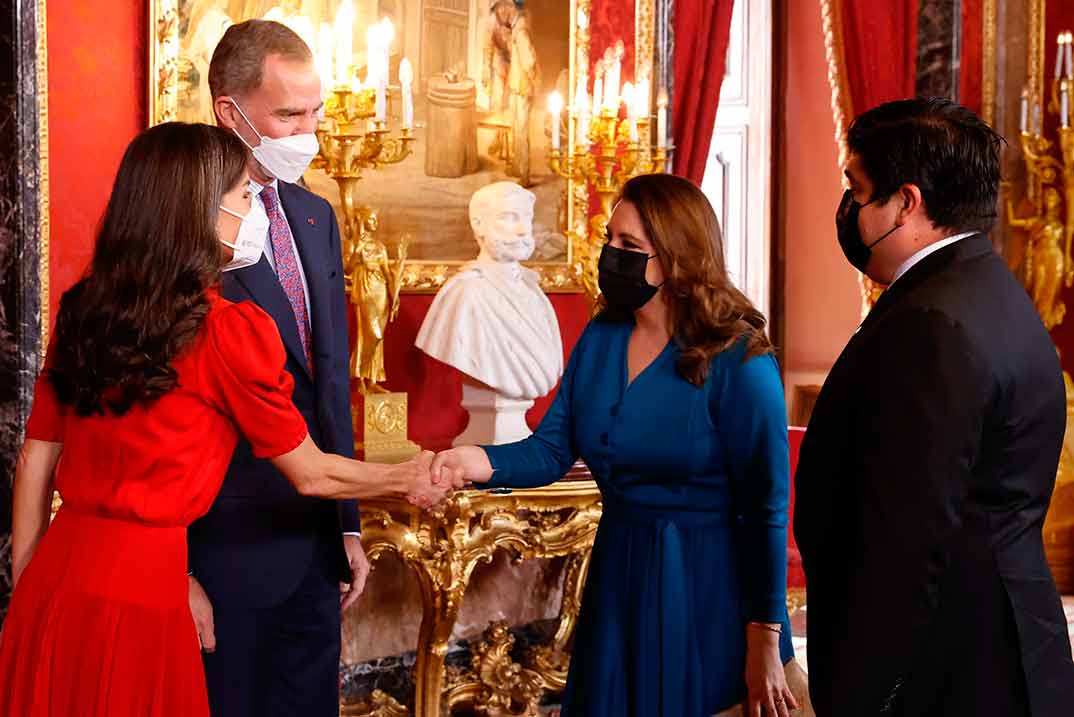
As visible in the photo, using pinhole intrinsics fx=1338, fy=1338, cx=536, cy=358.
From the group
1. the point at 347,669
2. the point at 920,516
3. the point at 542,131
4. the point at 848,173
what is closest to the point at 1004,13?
the point at 542,131

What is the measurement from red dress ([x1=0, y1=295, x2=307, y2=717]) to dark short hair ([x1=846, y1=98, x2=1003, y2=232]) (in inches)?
42.9

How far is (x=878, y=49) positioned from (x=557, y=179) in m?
2.14

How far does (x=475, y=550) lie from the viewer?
14.3 ft

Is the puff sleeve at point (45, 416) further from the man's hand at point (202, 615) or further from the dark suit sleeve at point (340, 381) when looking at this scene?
the dark suit sleeve at point (340, 381)

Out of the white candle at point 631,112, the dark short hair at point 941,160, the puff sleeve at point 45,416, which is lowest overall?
the puff sleeve at point 45,416

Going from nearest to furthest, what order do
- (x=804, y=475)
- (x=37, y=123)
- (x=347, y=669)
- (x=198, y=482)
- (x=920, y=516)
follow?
1. (x=920, y=516)
2. (x=804, y=475)
3. (x=198, y=482)
4. (x=37, y=123)
5. (x=347, y=669)


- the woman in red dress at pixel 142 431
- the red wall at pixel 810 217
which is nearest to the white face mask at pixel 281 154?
the woman in red dress at pixel 142 431

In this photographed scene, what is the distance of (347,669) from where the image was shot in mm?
5000

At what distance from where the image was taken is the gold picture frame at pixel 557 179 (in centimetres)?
430

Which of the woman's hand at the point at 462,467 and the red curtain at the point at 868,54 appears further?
the red curtain at the point at 868,54

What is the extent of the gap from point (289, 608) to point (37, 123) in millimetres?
1724

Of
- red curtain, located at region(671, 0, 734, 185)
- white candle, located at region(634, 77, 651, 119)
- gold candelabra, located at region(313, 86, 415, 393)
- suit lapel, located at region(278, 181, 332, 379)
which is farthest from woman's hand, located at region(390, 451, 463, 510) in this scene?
red curtain, located at region(671, 0, 734, 185)

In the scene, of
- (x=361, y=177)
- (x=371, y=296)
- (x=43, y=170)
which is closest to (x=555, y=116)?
(x=361, y=177)

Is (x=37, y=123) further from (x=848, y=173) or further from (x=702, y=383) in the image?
(x=848, y=173)
